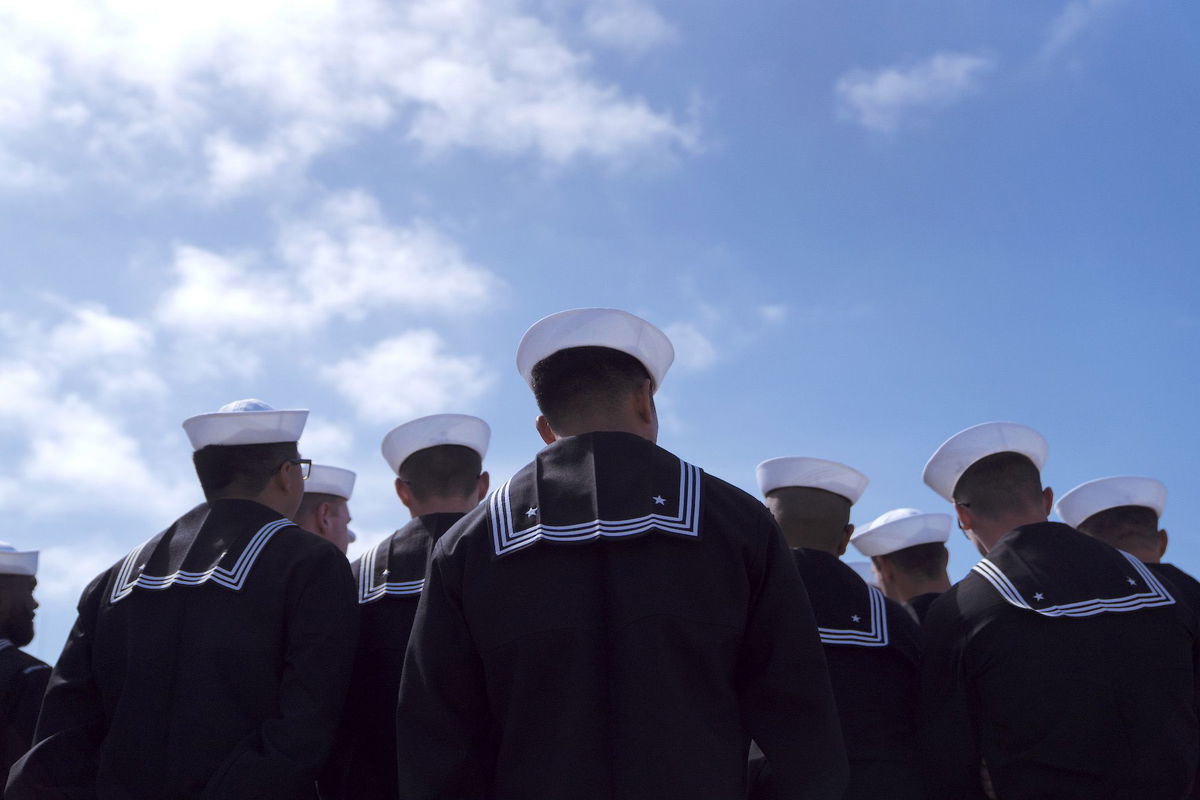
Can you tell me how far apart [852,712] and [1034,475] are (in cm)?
154

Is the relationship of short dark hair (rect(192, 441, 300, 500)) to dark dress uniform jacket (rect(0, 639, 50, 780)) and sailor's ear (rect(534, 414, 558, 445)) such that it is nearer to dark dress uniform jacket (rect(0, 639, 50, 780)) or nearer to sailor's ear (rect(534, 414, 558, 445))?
sailor's ear (rect(534, 414, 558, 445))

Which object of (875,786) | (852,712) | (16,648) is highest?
(16,648)

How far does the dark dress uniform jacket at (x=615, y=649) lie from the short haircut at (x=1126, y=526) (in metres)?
4.68

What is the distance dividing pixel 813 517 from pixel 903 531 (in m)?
1.73

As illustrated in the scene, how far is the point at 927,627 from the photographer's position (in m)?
4.90

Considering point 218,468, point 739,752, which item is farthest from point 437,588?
point 218,468

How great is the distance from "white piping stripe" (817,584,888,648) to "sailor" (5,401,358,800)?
6.72 feet

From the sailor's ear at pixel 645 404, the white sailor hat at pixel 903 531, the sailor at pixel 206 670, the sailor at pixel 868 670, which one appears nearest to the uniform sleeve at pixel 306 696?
the sailor at pixel 206 670

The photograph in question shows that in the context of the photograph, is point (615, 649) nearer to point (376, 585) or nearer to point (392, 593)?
point (392, 593)

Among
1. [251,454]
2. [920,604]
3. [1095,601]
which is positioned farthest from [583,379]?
[920,604]

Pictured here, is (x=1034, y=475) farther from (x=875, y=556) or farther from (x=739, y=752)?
(x=739, y=752)

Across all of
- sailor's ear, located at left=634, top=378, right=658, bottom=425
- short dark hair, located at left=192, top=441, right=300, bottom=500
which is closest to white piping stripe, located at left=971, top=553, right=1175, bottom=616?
sailor's ear, located at left=634, top=378, right=658, bottom=425

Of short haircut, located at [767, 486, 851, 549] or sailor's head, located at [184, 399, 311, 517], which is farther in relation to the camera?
short haircut, located at [767, 486, 851, 549]

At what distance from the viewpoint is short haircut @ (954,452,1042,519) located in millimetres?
5266
